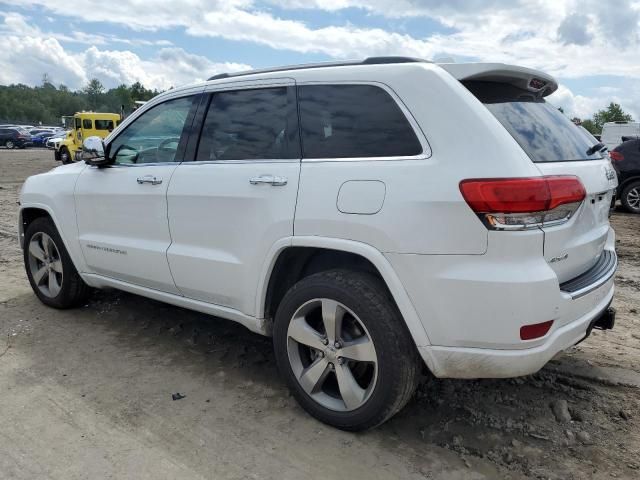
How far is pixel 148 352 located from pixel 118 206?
1.06 metres

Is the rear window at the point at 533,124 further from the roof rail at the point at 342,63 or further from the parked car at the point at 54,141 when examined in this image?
the parked car at the point at 54,141

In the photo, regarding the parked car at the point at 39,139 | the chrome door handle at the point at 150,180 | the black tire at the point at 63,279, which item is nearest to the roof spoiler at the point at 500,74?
the chrome door handle at the point at 150,180

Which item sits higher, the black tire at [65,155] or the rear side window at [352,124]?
the rear side window at [352,124]

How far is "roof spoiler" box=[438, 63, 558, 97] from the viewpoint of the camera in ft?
8.84

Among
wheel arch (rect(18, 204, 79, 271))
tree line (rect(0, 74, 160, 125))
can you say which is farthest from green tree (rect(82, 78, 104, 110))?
wheel arch (rect(18, 204, 79, 271))

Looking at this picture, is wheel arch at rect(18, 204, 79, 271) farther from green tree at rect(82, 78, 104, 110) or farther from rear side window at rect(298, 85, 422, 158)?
green tree at rect(82, 78, 104, 110)

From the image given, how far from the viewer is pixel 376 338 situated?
265 cm

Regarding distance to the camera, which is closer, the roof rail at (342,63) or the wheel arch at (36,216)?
the roof rail at (342,63)

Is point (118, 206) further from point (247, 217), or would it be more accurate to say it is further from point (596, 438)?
point (596, 438)

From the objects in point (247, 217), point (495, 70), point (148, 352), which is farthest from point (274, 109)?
point (148, 352)

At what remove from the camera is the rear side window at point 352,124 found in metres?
2.67

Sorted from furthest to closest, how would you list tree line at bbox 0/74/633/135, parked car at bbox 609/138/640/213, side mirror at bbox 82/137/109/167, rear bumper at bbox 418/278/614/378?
tree line at bbox 0/74/633/135 → parked car at bbox 609/138/640/213 → side mirror at bbox 82/137/109/167 → rear bumper at bbox 418/278/614/378

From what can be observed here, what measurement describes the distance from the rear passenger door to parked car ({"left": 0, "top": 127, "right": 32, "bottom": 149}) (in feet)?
144

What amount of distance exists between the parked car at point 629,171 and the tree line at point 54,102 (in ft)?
253
